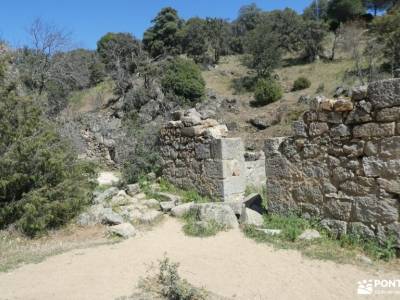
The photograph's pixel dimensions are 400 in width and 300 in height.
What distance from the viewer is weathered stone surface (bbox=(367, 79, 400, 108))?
4812 millimetres

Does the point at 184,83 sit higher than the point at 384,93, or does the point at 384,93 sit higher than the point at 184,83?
the point at 184,83

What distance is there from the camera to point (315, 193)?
5867 millimetres

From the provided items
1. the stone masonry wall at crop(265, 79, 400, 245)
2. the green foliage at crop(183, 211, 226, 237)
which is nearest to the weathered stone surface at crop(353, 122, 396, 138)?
the stone masonry wall at crop(265, 79, 400, 245)

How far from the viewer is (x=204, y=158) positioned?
838cm

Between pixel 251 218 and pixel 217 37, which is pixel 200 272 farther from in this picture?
pixel 217 37

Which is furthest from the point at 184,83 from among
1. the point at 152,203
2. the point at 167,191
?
the point at 152,203

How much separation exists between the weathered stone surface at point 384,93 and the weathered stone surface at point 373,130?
0.26m

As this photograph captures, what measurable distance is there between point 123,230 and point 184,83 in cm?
1947

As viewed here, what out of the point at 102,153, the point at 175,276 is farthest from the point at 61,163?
the point at 102,153

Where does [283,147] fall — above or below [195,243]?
above

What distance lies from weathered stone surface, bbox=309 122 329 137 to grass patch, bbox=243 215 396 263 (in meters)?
1.36

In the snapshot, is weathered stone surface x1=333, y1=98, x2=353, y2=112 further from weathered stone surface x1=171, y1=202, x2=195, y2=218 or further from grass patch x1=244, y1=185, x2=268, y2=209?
grass patch x1=244, y1=185, x2=268, y2=209

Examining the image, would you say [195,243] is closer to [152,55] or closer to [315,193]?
[315,193]

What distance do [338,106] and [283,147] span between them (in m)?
1.22
